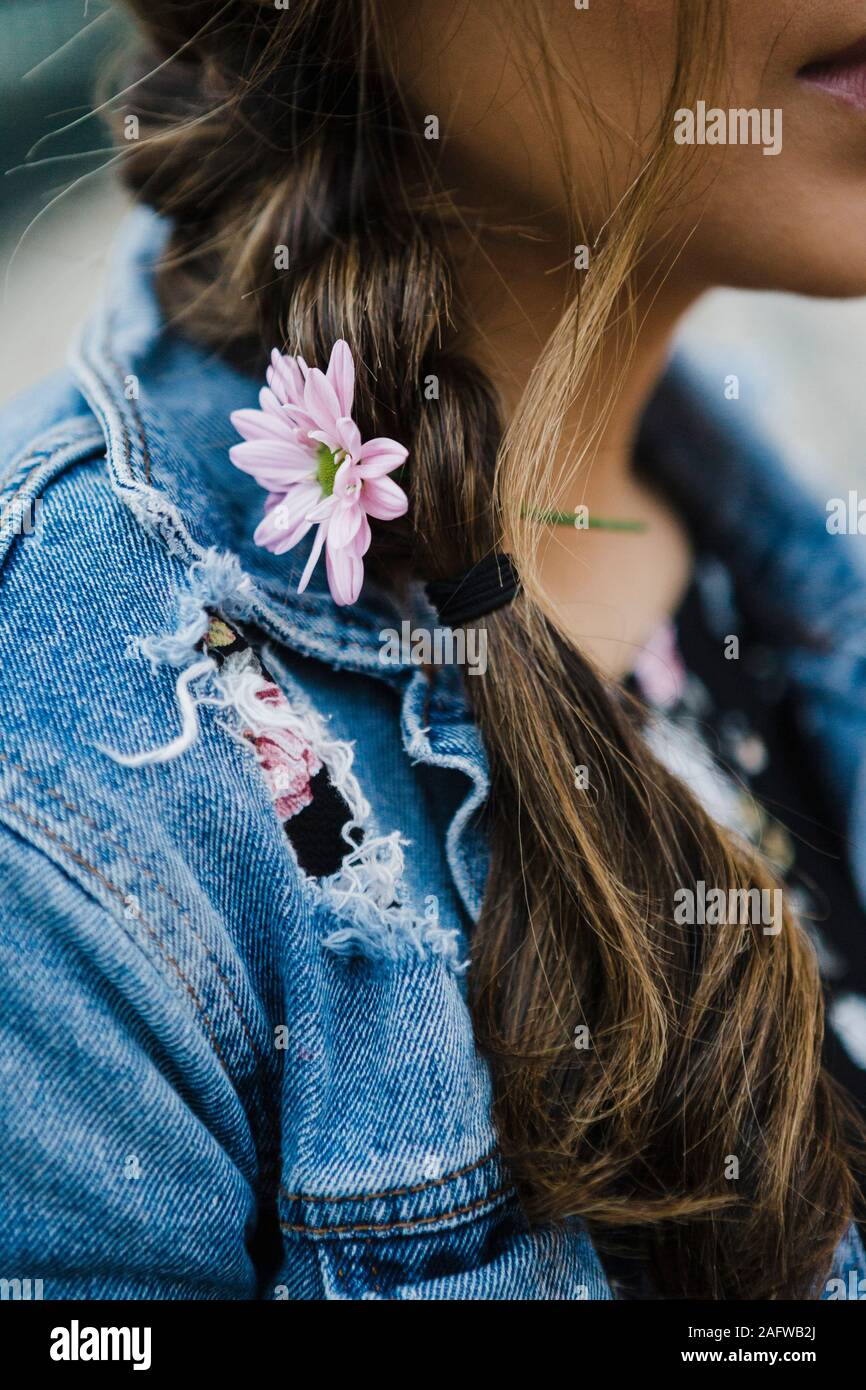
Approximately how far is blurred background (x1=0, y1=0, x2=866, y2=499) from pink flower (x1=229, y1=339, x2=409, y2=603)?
272mm

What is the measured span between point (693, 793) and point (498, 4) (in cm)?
54

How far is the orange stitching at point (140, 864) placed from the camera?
502 mm

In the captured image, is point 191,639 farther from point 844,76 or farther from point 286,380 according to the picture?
point 844,76

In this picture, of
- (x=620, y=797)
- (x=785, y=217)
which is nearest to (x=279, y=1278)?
(x=620, y=797)

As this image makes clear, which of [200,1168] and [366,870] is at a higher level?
[366,870]

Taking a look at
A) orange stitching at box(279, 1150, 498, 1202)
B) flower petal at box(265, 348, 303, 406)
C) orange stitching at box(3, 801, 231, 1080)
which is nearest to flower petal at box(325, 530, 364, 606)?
flower petal at box(265, 348, 303, 406)

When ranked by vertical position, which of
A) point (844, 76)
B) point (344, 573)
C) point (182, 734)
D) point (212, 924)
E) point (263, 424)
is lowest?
point (212, 924)

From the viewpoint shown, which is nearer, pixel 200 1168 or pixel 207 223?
pixel 200 1168

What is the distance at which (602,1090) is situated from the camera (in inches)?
24.1

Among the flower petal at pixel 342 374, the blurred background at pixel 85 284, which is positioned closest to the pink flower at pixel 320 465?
the flower petal at pixel 342 374

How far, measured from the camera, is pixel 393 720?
2.19ft

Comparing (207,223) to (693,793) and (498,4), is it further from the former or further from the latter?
(693,793)

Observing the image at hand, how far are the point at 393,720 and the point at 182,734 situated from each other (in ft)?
0.55

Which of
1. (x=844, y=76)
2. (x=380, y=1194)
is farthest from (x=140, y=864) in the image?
(x=844, y=76)
